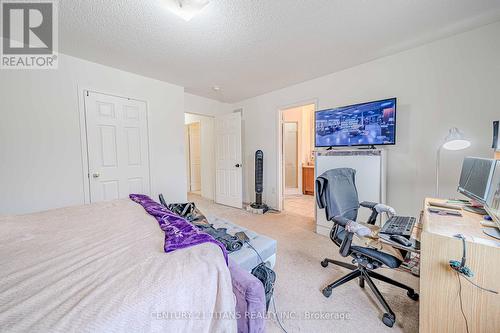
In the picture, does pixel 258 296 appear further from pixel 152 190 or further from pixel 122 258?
pixel 152 190

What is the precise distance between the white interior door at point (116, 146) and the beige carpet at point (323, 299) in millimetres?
2549

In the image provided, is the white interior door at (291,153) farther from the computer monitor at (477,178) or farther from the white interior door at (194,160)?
the computer monitor at (477,178)

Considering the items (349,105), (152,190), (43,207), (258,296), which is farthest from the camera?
(152,190)

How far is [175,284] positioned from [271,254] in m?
0.96

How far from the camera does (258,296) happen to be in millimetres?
994

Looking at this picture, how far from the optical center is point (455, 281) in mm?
1096

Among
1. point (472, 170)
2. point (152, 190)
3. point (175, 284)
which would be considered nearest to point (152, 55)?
point (152, 190)

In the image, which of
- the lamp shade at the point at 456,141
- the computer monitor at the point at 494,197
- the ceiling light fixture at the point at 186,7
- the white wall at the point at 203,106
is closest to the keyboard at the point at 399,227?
the computer monitor at the point at 494,197

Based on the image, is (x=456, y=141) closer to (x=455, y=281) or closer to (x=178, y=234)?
(x=455, y=281)

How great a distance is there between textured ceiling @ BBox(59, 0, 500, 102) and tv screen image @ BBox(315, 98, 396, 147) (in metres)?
0.69

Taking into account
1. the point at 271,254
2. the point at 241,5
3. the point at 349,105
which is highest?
the point at 241,5

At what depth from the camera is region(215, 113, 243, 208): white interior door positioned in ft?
14.1

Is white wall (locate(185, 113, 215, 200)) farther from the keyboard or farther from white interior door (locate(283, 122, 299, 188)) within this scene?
the keyboard

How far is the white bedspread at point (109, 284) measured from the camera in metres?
0.69
